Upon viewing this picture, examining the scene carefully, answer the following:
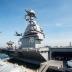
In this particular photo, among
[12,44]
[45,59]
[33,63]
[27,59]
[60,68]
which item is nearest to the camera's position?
[60,68]

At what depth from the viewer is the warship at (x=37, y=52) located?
43.4 m

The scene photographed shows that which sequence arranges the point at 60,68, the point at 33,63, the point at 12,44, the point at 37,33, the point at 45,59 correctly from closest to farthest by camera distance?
the point at 60,68 → the point at 45,59 → the point at 33,63 → the point at 37,33 → the point at 12,44

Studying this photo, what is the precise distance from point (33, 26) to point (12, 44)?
3576cm

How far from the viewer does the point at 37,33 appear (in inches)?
2360

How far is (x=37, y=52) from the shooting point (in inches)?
1788

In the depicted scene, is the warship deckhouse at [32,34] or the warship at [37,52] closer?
the warship at [37,52]

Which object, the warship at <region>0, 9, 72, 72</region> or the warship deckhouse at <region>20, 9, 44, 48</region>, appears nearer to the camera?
the warship at <region>0, 9, 72, 72</region>

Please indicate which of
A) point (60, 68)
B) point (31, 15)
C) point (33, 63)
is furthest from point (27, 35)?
point (60, 68)

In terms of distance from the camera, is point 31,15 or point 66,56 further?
point 31,15

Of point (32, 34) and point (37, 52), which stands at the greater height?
point (32, 34)

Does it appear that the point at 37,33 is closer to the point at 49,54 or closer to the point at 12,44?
the point at 49,54

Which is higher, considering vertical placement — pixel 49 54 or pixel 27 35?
pixel 27 35

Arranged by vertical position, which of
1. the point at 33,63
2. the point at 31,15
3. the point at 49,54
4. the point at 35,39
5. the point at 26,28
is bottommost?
the point at 33,63

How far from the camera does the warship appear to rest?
4341 centimetres
